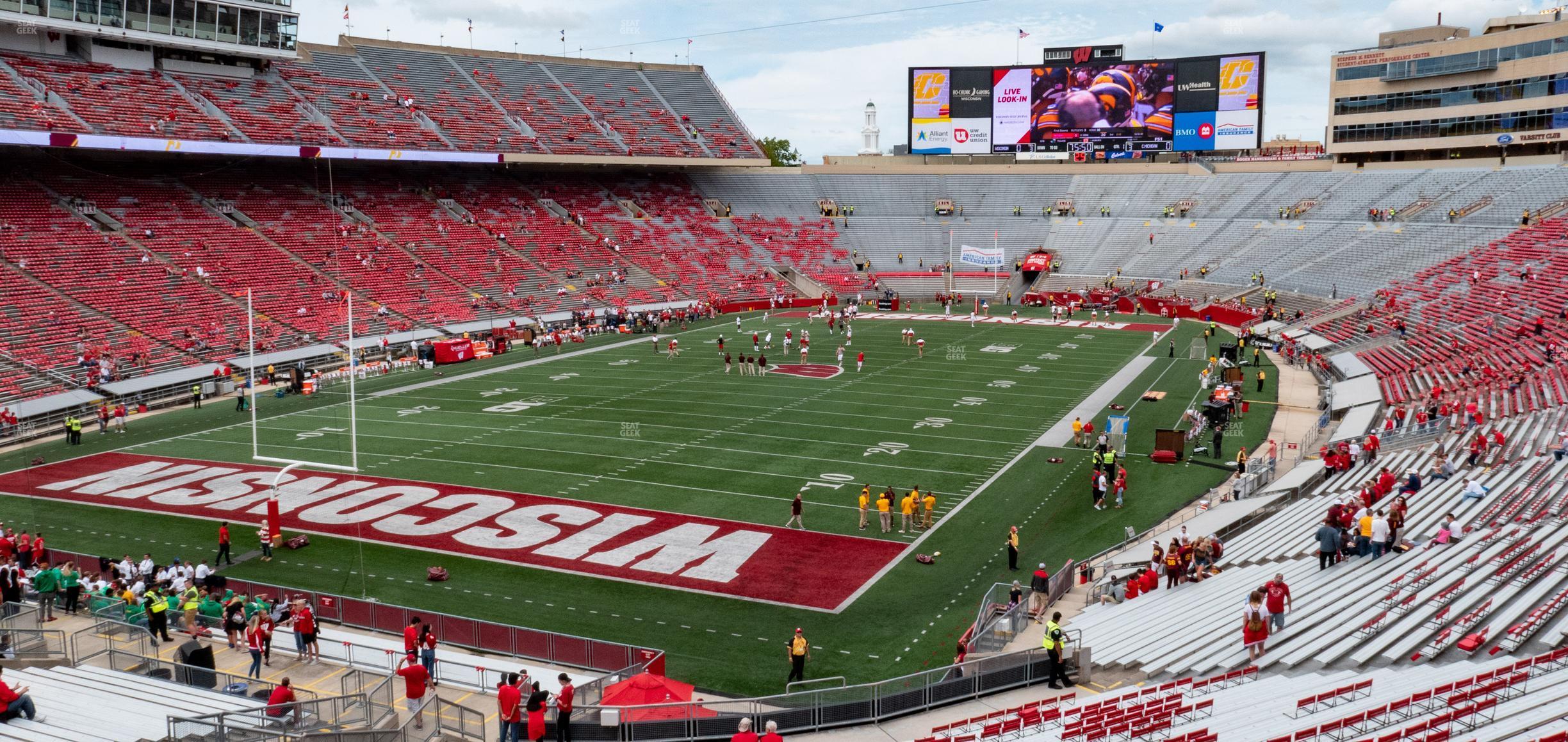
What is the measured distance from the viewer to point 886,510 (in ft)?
66.1

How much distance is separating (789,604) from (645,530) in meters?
4.37

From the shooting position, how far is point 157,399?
33531 mm

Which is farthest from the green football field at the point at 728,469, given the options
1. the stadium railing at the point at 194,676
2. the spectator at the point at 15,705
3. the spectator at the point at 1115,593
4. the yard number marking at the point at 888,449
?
the spectator at the point at 15,705

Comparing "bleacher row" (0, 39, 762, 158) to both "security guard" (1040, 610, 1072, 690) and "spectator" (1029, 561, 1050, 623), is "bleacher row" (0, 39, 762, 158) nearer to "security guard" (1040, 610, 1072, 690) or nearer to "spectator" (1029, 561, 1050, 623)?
"spectator" (1029, 561, 1050, 623)

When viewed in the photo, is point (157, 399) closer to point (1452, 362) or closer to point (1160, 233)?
point (1452, 362)

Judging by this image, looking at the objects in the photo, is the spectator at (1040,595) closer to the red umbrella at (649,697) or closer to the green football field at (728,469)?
the green football field at (728,469)

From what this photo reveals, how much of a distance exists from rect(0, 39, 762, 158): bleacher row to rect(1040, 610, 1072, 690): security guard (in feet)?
133

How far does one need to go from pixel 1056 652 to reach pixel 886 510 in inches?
290

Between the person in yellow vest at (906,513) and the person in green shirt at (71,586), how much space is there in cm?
1280

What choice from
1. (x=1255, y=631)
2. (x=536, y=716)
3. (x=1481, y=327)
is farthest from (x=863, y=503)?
(x=1481, y=327)

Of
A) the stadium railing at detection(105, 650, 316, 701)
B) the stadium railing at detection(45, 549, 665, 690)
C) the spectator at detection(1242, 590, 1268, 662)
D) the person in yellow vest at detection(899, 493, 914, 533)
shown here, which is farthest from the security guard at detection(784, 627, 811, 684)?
the person in yellow vest at detection(899, 493, 914, 533)

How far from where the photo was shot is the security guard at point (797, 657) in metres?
13.9

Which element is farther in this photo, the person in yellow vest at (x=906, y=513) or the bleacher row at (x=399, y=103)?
the bleacher row at (x=399, y=103)

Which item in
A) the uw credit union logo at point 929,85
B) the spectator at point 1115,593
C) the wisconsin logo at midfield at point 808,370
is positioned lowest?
the spectator at point 1115,593
